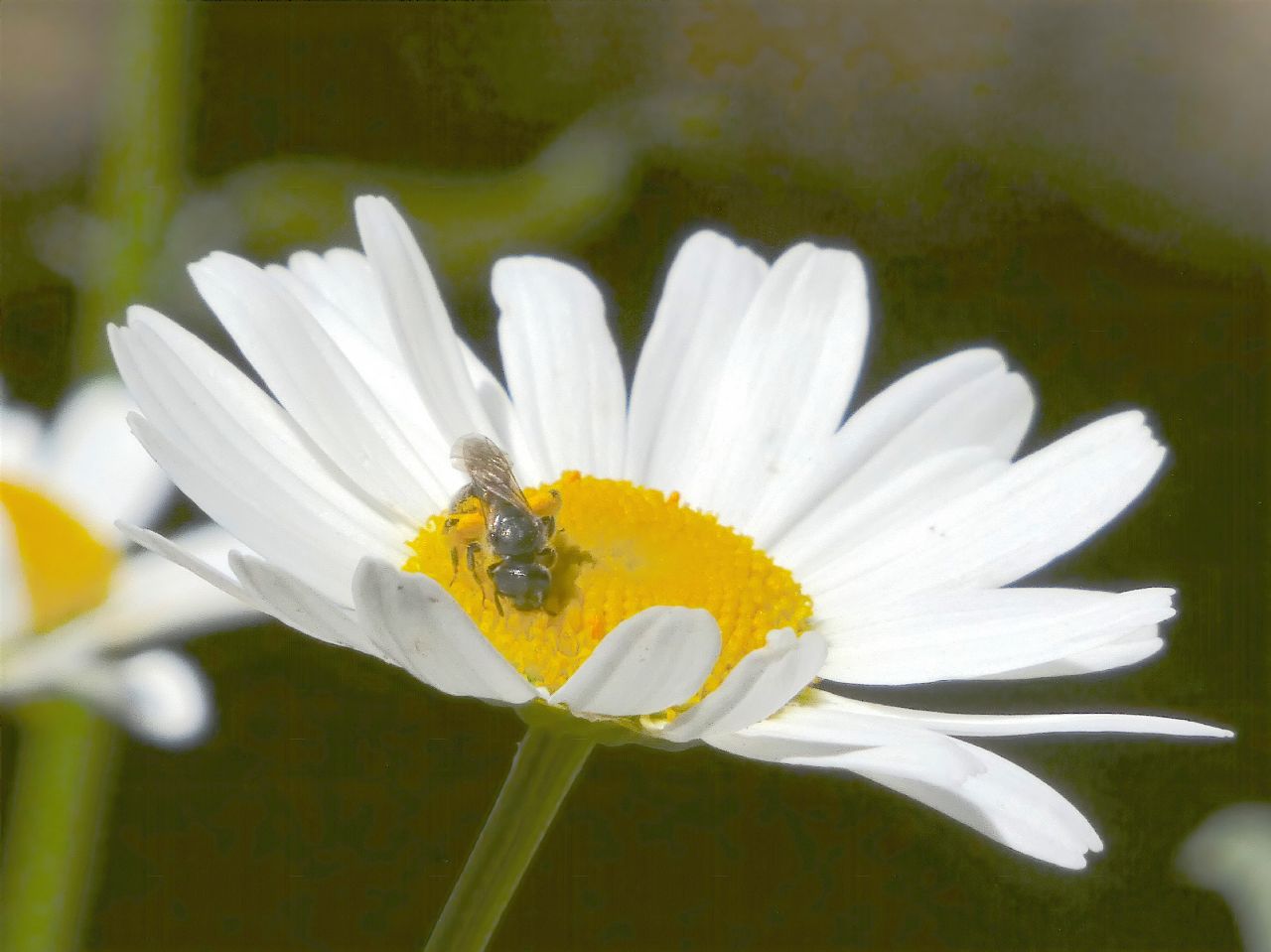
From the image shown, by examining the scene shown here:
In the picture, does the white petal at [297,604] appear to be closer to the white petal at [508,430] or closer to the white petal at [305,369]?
the white petal at [305,369]

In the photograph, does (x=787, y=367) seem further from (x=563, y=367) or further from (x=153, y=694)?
(x=153, y=694)

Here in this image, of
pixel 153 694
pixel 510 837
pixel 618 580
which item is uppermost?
pixel 618 580

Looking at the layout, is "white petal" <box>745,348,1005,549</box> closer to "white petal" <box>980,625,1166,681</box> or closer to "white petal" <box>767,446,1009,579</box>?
"white petal" <box>767,446,1009,579</box>

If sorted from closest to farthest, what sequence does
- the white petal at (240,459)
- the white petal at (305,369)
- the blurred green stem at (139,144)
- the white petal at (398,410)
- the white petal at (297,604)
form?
the white petal at (297,604), the white petal at (240,459), the white petal at (305,369), the white petal at (398,410), the blurred green stem at (139,144)

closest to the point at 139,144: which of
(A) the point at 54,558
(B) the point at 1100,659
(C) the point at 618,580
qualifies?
(A) the point at 54,558

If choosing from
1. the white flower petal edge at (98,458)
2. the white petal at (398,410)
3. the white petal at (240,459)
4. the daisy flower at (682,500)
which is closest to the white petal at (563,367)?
the daisy flower at (682,500)
